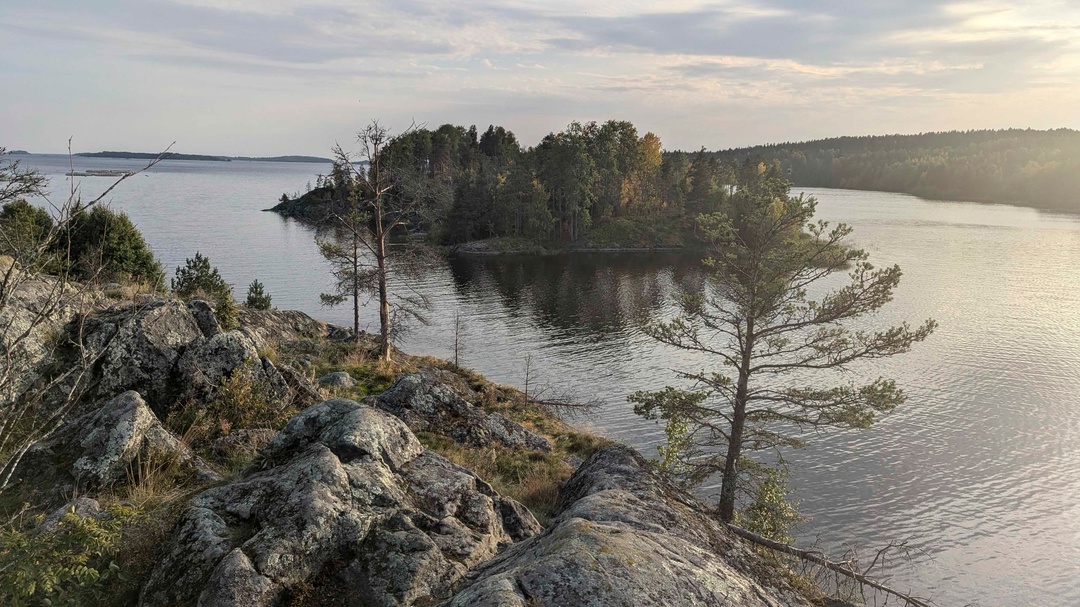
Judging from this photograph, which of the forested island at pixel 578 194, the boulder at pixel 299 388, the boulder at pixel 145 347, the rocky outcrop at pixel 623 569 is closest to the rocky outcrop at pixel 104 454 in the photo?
the boulder at pixel 145 347

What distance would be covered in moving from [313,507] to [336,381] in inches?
591

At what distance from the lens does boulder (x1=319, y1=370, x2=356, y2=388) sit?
66.3 feet

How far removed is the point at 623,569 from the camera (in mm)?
5035

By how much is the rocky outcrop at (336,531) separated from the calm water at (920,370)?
20.3 metres

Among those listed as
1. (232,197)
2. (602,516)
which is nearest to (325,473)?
(602,516)

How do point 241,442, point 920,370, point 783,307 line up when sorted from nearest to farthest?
point 241,442 < point 783,307 < point 920,370

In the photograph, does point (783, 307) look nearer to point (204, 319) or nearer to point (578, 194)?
point (204, 319)

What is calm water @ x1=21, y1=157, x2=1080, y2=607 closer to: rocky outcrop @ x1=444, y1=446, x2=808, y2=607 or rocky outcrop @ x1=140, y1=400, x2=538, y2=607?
rocky outcrop @ x1=444, y1=446, x2=808, y2=607

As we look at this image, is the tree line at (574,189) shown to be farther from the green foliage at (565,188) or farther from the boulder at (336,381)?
the boulder at (336,381)

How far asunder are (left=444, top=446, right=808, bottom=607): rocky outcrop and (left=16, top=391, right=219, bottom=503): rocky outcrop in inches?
222

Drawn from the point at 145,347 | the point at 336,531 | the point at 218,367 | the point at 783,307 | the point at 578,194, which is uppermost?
the point at 578,194

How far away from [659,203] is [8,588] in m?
113

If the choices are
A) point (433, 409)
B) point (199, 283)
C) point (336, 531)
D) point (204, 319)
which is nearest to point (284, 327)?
point (199, 283)

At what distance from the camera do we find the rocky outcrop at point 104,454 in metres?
8.24
